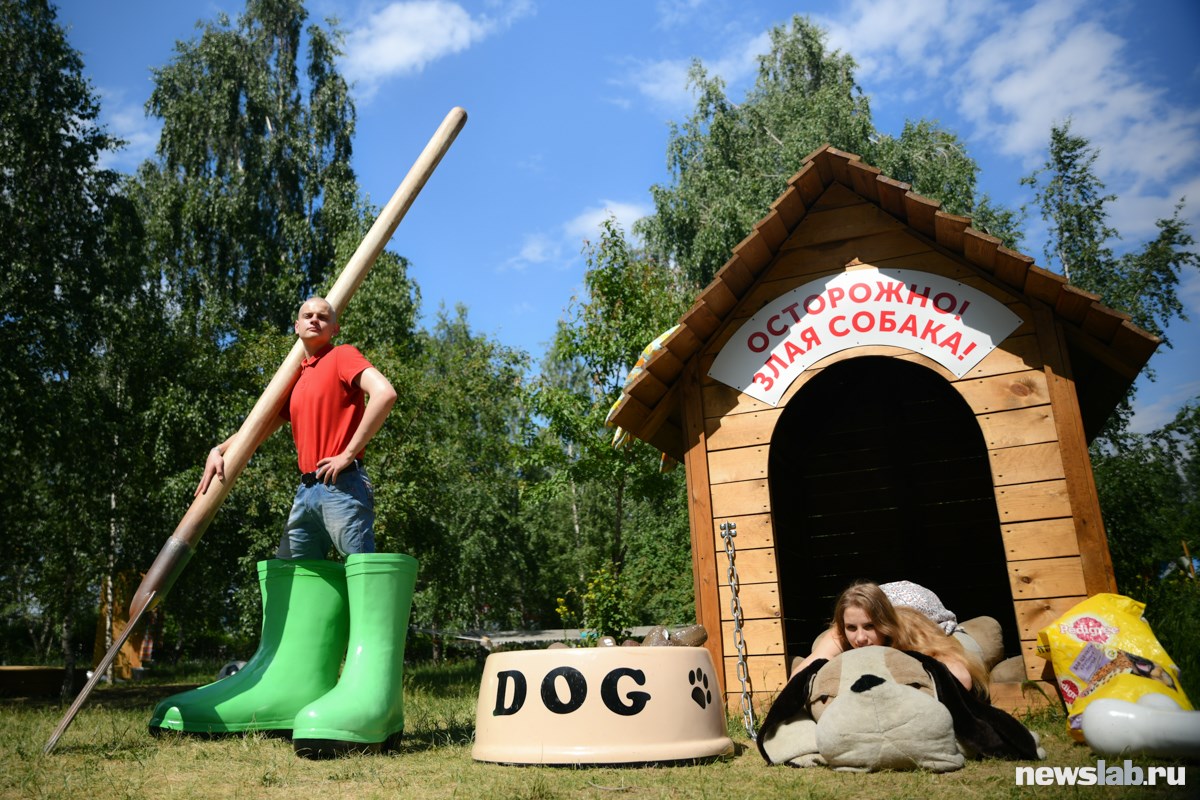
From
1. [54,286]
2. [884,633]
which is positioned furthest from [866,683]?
[54,286]

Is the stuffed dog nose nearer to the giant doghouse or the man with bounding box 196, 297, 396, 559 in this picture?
the giant doghouse

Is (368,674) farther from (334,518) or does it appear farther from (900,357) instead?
(900,357)

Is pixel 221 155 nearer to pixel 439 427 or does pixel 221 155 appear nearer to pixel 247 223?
pixel 247 223

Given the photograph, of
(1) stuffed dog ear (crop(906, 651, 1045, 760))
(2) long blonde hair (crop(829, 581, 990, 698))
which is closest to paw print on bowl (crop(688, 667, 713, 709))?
(2) long blonde hair (crop(829, 581, 990, 698))

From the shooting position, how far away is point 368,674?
3727 millimetres

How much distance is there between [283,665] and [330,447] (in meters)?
1.12

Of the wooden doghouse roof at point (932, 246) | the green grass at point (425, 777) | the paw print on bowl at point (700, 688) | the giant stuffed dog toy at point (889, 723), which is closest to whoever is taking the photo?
the green grass at point (425, 777)

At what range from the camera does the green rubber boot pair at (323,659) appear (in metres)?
3.70

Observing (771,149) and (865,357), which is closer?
(865,357)

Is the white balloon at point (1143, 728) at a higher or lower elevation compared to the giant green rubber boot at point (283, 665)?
lower

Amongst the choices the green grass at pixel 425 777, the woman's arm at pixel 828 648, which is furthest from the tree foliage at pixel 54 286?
the woman's arm at pixel 828 648

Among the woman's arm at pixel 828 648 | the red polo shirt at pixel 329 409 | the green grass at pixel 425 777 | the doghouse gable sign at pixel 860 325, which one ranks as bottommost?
the green grass at pixel 425 777

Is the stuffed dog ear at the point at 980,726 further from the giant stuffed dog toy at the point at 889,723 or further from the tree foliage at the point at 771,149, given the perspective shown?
the tree foliage at the point at 771,149

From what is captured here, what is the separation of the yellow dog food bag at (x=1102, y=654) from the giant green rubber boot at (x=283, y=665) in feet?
11.6
